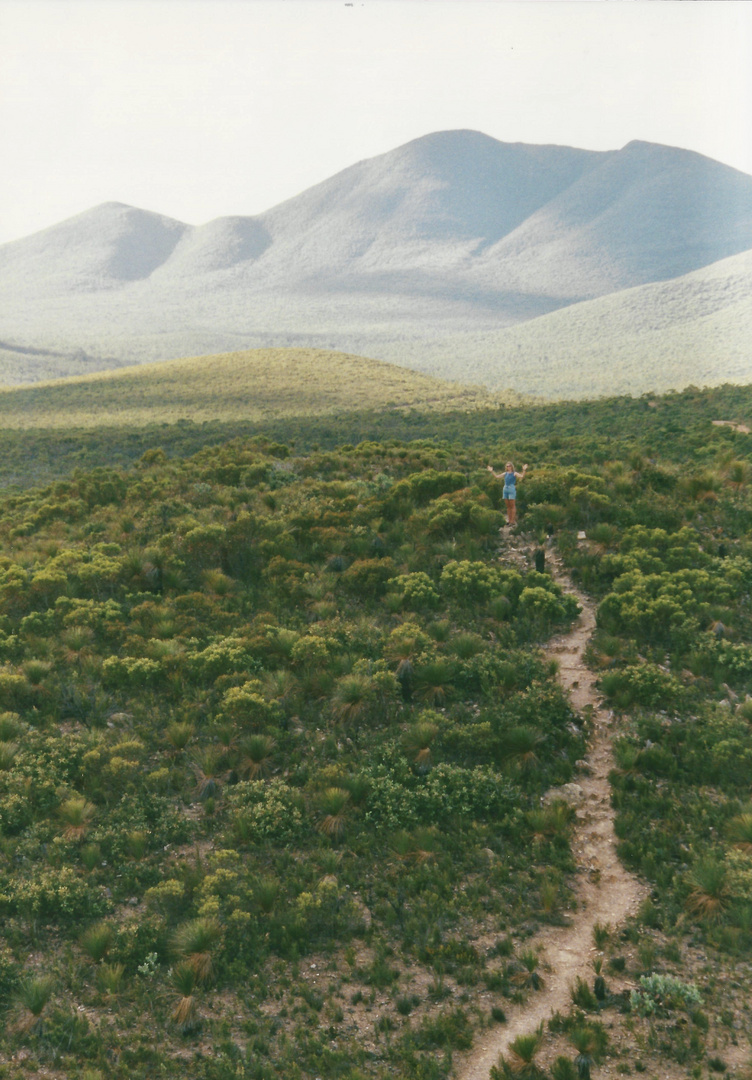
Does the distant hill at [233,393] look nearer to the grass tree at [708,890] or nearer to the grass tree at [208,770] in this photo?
the grass tree at [208,770]

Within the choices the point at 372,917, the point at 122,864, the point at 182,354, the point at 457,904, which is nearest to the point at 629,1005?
the point at 457,904

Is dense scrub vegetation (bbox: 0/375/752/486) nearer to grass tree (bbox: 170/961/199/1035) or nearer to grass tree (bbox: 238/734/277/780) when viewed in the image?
grass tree (bbox: 238/734/277/780)

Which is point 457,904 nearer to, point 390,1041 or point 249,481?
point 390,1041

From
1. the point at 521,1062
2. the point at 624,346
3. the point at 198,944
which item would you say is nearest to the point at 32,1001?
the point at 198,944

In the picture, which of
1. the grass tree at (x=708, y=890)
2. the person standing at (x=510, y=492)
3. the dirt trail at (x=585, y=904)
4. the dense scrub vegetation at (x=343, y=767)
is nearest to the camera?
the dirt trail at (x=585, y=904)

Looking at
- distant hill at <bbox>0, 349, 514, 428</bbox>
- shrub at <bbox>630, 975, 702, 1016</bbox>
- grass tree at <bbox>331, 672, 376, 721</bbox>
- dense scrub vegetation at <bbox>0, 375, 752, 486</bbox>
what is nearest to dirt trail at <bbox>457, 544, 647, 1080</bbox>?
shrub at <bbox>630, 975, 702, 1016</bbox>

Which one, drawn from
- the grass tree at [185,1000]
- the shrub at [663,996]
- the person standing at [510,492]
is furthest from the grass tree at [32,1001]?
the person standing at [510,492]
